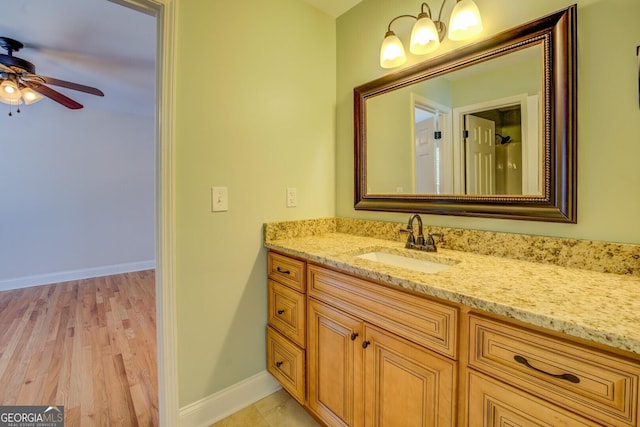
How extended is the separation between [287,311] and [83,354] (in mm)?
1683

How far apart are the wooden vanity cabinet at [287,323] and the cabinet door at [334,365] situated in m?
0.06

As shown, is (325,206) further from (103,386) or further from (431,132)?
(103,386)

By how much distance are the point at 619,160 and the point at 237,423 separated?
1940mm

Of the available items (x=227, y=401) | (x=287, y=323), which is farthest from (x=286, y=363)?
(x=227, y=401)

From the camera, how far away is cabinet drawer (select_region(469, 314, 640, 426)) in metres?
0.58

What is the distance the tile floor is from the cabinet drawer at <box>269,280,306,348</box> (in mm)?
414

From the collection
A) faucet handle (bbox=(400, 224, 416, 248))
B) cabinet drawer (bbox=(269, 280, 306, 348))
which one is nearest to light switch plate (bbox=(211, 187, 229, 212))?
cabinet drawer (bbox=(269, 280, 306, 348))

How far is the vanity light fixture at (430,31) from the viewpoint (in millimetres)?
1203

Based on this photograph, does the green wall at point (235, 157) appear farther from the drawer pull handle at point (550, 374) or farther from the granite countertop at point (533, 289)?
the drawer pull handle at point (550, 374)

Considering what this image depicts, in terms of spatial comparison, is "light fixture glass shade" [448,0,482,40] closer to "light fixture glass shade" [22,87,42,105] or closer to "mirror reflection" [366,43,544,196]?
"mirror reflection" [366,43,544,196]

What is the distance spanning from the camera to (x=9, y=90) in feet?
8.05

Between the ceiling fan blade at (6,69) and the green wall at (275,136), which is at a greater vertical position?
the ceiling fan blade at (6,69)

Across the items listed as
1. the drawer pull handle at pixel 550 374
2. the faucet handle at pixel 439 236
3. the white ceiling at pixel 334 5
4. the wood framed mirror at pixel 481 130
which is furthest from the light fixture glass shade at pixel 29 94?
the drawer pull handle at pixel 550 374

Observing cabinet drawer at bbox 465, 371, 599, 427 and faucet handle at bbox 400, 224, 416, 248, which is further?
faucet handle at bbox 400, 224, 416, 248
